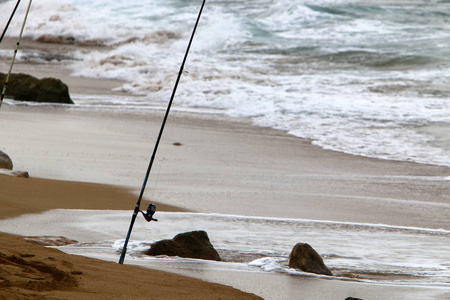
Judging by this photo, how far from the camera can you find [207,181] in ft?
20.6

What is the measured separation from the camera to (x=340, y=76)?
1459 centimetres

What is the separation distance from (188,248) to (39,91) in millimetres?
7624

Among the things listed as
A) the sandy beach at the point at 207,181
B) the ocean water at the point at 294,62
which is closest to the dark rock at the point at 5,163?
the sandy beach at the point at 207,181

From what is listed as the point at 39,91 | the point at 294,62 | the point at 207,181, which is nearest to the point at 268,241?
the point at 207,181

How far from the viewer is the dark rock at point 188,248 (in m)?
3.68

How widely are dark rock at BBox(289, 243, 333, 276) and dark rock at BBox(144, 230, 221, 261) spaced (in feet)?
1.40

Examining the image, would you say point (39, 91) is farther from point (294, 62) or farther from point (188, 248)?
point (294, 62)

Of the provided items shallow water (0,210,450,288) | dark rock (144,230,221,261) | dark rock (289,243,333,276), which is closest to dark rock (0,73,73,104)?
shallow water (0,210,450,288)

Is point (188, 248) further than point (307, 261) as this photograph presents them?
Yes

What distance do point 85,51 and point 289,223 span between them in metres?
17.3

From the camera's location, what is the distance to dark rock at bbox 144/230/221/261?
145 inches

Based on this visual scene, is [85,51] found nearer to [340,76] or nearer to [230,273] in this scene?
[340,76]

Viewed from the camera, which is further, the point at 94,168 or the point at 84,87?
the point at 84,87

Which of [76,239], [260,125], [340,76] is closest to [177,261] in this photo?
[76,239]
